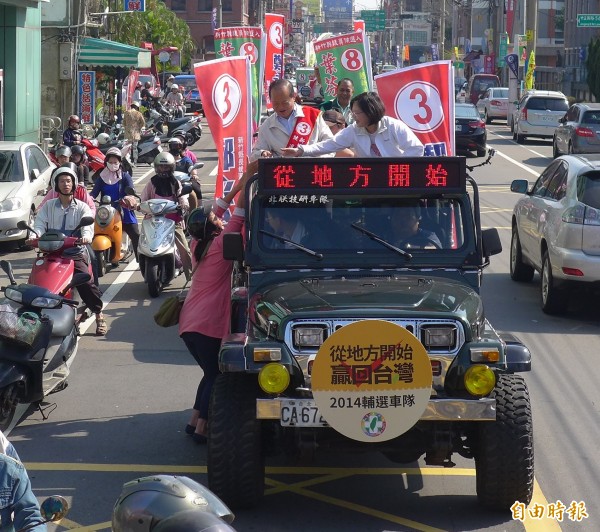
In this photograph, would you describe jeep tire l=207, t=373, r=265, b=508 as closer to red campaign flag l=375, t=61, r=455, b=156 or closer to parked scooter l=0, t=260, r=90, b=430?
parked scooter l=0, t=260, r=90, b=430

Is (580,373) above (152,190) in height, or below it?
below

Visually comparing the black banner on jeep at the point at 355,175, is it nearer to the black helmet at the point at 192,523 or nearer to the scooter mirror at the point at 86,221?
the scooter mirror at the point at 86,221

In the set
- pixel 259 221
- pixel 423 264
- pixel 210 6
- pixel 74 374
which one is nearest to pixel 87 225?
pixel 74 374

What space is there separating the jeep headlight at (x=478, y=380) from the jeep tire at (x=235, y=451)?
3.80 ft

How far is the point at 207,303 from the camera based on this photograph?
7938mm

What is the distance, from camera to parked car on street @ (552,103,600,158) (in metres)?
30.1

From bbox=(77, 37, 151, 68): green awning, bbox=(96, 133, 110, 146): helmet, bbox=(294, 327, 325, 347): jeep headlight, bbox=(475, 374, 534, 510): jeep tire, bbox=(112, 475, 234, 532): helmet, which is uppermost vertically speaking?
bbox=(77, 37, 151, 68): green awning

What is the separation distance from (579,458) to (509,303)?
5647 mm

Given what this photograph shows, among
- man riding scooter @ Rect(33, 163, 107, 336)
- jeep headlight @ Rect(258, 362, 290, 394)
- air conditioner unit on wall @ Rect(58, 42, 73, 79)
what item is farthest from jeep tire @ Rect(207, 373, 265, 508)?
air conditioner unit on wall @ Rect(58, 42, 73, 79)

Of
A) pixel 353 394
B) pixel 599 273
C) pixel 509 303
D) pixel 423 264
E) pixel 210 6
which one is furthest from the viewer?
pixel 210 6

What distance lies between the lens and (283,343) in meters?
6.42

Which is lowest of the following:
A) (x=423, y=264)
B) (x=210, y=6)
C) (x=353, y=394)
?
(x=353, y=394)

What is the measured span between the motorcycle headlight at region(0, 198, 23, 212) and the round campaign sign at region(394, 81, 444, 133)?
6182mm

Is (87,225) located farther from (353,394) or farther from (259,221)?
(353,394)
